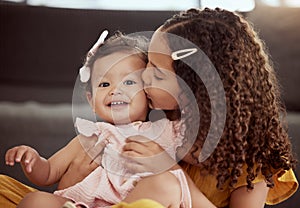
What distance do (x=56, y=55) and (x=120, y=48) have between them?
64 cm

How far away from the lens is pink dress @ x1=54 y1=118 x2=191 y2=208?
47.4 inches

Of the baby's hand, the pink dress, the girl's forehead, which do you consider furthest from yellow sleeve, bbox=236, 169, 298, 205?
the baby's hand

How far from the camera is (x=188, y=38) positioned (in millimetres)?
1218

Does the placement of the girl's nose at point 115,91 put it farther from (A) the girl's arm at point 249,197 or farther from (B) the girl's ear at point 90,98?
(A) the girl's arm at point 249,197

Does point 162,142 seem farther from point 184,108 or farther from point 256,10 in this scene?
point 256,10

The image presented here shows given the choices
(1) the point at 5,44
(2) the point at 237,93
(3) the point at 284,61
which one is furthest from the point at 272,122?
(1) the point at 5,44

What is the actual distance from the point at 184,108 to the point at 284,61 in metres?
0.69

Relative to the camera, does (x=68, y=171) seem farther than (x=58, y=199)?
Yes

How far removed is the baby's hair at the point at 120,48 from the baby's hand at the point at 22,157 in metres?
0.18

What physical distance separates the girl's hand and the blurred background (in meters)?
0.58

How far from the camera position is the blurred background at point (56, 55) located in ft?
5.99

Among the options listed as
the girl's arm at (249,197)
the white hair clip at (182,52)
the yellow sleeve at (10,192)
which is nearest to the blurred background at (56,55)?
the yellow sleeve at (10,192)

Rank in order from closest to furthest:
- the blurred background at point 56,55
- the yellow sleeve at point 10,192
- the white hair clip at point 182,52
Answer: the white hair clip at point 182,52
the yellow sleeve at point 10,192
the blurred background at point 56,55

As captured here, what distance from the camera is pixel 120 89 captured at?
1.27 metres
